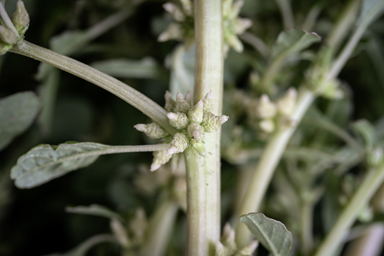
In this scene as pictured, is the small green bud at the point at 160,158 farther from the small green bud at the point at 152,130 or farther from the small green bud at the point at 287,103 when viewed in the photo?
the small green bud at the point at 287,103

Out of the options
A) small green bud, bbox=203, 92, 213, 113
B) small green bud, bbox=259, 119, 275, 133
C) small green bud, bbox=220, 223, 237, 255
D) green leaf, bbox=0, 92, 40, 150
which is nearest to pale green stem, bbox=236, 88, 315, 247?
small green bud, bbox=259, 119, 275, 133

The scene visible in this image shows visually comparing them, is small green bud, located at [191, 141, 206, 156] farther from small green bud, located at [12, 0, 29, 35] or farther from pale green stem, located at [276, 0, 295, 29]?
pale green stem, located at [276, 0, 295, 29]

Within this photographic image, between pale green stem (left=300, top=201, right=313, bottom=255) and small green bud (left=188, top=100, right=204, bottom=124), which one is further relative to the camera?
pale green stem (left=300, top=201, right=313, bottom=255)

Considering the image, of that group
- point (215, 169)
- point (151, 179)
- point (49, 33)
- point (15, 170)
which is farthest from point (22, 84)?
point (215, 169)

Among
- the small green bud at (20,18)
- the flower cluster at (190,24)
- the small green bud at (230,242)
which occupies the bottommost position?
the small green bud at (230,242)

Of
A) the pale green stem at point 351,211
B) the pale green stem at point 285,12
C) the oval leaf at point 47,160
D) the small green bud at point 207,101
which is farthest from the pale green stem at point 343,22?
the oval leaf at point 47,160

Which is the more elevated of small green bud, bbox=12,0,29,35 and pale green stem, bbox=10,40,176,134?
small green bud, bbox=12,0,29,35

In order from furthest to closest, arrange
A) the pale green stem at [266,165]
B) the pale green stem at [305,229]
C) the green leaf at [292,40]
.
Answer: the pale green stem at [305,229], the pale green stem at [266,165], the green leaf at [292,40]
